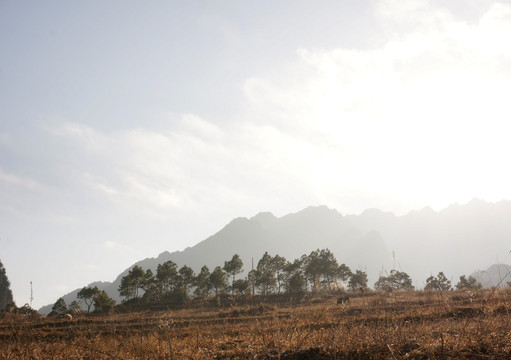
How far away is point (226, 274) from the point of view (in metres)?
68.7

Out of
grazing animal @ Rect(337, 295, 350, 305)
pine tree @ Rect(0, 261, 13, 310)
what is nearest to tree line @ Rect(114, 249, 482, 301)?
grazing animal @ Rect(337, 295, 350, 305)

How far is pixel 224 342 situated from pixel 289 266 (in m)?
62.1

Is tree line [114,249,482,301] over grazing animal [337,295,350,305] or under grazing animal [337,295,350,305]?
under

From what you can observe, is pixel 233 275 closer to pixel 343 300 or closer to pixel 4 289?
pixel 343 300

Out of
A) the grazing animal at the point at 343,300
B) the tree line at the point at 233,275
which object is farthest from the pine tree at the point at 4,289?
the grazing animal at the point at 343,300

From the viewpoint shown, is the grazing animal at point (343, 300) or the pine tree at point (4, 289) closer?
the grazing animal at point (343, 300)

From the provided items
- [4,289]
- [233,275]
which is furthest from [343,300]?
[4,289]

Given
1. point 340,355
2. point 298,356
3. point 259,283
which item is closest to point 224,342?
point 298,356

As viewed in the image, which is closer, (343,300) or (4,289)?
(343,300)

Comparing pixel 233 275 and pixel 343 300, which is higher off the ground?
pixel 343 300

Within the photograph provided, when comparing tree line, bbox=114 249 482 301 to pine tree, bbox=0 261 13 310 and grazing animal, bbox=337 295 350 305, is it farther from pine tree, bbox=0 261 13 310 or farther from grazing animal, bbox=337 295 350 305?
pine tree, bbox=0 261 13 310

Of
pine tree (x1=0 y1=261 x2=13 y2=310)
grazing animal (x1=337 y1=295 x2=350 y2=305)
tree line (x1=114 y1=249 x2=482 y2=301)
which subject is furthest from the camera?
pine tree (x1=0 y1=261 x2=13 y2=310)

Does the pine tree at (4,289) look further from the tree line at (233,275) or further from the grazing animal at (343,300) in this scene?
the grazing animal at (343,300)

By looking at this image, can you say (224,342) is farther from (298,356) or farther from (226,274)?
(226,274)
